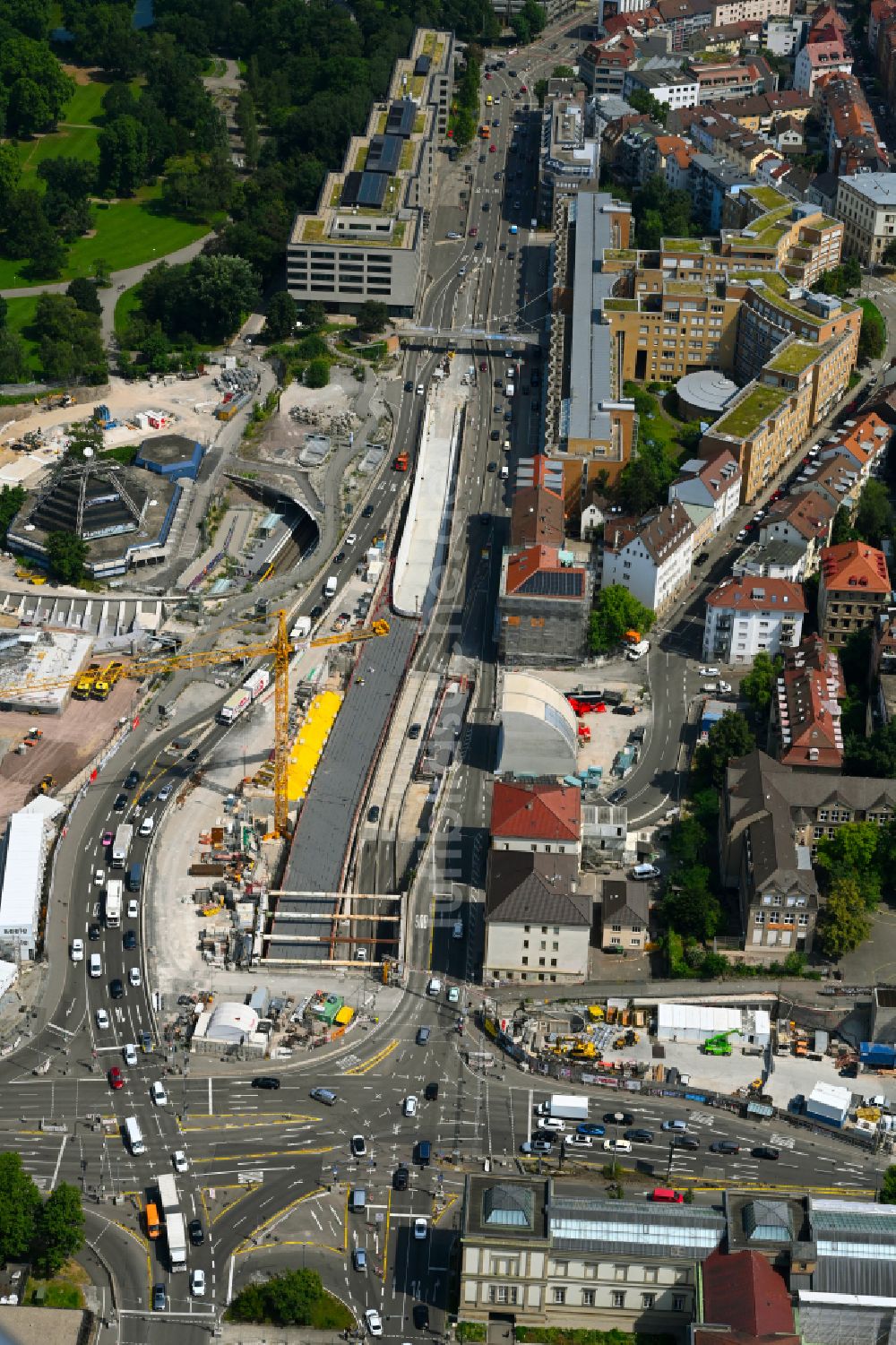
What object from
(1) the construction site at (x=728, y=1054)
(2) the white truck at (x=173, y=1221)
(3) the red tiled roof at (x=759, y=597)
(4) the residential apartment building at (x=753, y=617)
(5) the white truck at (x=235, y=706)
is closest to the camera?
(2) the white truck at (x=173, y=1221)

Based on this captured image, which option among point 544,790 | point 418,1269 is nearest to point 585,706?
point 544,790

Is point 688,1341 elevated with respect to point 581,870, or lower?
lower

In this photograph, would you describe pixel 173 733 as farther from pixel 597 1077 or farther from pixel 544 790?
pixel 597 1077

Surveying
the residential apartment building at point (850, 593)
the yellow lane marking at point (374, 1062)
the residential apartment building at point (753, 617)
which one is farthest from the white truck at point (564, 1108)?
the residential apartment building at point (850, 593)

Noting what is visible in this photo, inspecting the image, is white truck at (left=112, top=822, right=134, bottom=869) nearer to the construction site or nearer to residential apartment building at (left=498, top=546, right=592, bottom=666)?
the construction site

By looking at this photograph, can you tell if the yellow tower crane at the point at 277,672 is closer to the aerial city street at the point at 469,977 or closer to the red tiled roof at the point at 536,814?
the aerial city street at the point at 469,977

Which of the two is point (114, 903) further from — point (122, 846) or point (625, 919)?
point (625, 919)
